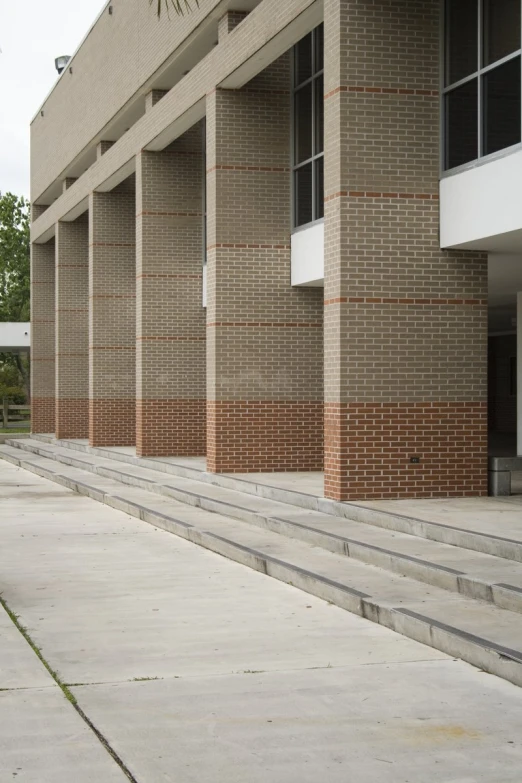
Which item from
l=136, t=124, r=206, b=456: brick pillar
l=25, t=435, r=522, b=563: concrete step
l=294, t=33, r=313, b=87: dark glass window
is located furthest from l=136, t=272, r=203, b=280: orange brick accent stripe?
l=294, t=33, r=313, b=87: dark glass window

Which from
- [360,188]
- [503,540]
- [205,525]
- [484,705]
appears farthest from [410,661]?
[360,188]

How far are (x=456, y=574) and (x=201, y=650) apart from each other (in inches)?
94.5

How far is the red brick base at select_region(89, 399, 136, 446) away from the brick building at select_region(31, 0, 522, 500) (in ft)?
0.18

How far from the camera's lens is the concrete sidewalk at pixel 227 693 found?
511 cm

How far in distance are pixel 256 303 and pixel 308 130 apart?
114 inches

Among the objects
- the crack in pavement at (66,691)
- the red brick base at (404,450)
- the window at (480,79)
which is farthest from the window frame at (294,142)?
the crack in pavement at (66,691)

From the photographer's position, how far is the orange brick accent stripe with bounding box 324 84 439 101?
541 inches

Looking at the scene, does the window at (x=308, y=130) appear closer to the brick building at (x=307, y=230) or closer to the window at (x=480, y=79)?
the brick building at (x=307, y=230)

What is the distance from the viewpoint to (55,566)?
1107 cm

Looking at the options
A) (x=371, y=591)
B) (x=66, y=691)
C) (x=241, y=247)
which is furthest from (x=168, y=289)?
(x=66, y=691)

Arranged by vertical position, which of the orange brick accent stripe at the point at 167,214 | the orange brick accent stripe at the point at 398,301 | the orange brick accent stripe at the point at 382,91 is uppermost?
the orange brick accent stripe at the point at 382,91

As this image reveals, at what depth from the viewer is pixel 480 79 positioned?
1344 centimetres

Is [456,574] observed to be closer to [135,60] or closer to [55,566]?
[55,566]

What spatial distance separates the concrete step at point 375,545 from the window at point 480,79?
182 inches
